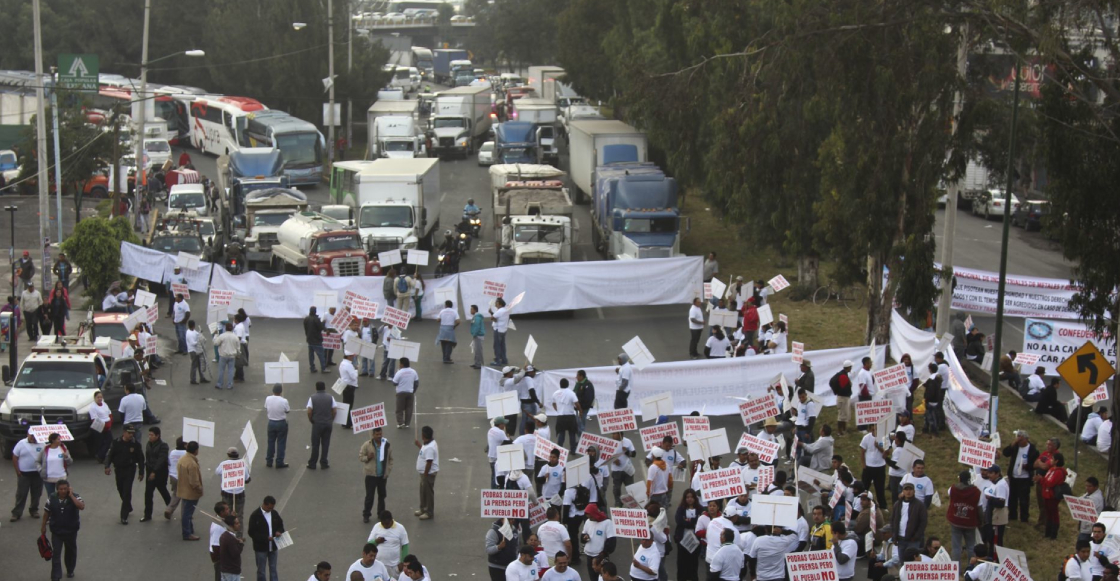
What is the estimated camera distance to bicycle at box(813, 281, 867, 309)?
34.2 meters

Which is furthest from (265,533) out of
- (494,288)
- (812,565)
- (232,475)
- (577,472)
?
(494,288)

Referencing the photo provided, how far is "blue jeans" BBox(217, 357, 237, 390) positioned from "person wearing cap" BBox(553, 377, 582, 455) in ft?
24.4

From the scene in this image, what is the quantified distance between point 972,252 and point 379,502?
31795mm

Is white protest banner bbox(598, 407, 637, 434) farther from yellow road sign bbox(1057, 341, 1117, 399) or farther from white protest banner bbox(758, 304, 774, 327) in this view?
white protest banner bbox(758, 304, 774, 327)

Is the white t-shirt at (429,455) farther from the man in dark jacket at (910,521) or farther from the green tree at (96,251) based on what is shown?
the green tree at (96,251)

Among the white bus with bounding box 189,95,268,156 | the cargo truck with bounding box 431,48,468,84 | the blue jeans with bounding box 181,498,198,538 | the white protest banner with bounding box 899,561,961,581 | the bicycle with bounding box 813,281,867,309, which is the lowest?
the blue jeans with bounding box 181,498,198,538

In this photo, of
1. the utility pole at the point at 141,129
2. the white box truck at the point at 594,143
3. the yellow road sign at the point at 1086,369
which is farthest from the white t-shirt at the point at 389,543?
the white box truck at the point at 594,143

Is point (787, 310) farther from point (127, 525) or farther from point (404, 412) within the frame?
point (127, 525)

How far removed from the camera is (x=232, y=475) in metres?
16.5

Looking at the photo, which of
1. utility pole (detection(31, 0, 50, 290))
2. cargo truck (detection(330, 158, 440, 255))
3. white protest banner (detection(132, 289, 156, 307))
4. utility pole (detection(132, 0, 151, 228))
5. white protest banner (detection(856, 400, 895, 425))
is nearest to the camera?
white protest banner (detection(856, 400, 895, 425))

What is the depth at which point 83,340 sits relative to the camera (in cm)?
2311

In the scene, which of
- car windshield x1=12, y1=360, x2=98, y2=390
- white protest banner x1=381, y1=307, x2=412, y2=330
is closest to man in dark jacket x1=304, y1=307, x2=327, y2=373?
white protest banner x1=381, y1=307, x2=412, y2=330

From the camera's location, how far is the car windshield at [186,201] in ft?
137

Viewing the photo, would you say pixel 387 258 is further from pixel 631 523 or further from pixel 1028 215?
pixel 1028 215
